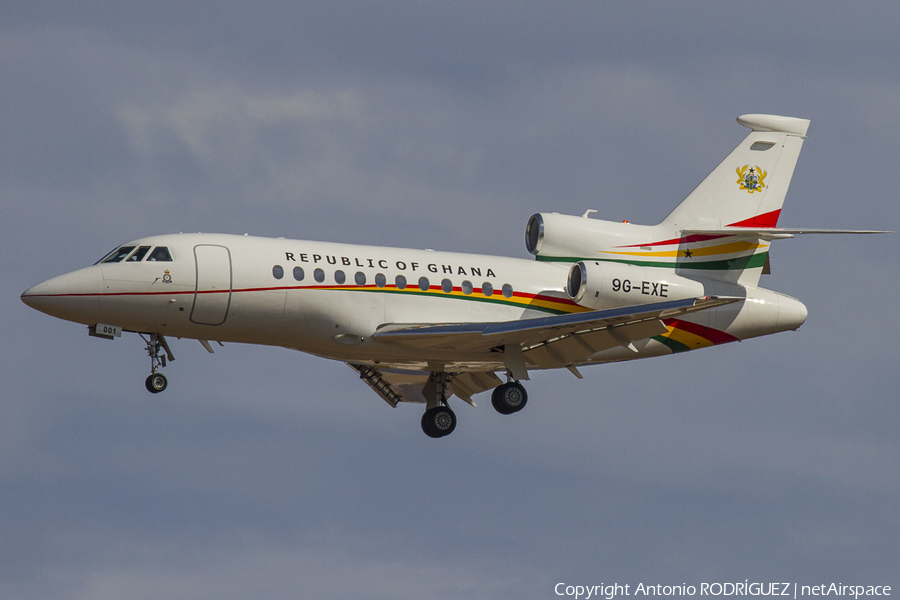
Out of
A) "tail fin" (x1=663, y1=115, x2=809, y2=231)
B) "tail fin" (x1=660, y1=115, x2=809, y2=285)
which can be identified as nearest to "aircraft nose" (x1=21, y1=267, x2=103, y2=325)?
"tail fin" (x1=660, y1=115, x2=809, y2=285)

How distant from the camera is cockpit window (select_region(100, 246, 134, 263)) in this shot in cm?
2631

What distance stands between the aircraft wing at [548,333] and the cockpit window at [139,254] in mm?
5243

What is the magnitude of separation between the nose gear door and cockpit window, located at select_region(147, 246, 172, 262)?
1.92 ft

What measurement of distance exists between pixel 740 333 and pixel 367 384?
31.8 feet

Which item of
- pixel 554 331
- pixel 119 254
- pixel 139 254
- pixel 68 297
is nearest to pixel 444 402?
pixel 554 331

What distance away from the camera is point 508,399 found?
91.3 ft

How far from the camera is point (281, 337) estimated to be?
26938mm

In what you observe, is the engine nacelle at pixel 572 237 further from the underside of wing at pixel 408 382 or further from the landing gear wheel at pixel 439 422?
the landing gear wheel at pixel 439 422

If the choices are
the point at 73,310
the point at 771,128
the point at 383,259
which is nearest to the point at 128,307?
the point at 73,310

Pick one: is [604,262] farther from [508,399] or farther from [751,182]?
[751,182]

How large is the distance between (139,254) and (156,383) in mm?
2762

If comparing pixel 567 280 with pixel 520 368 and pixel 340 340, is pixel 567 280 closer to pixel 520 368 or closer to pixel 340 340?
pixel 520 368

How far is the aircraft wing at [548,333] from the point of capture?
2612 centimetres

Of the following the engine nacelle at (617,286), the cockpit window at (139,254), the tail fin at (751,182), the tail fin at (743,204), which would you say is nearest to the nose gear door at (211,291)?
the cockpit window at (139,254)
